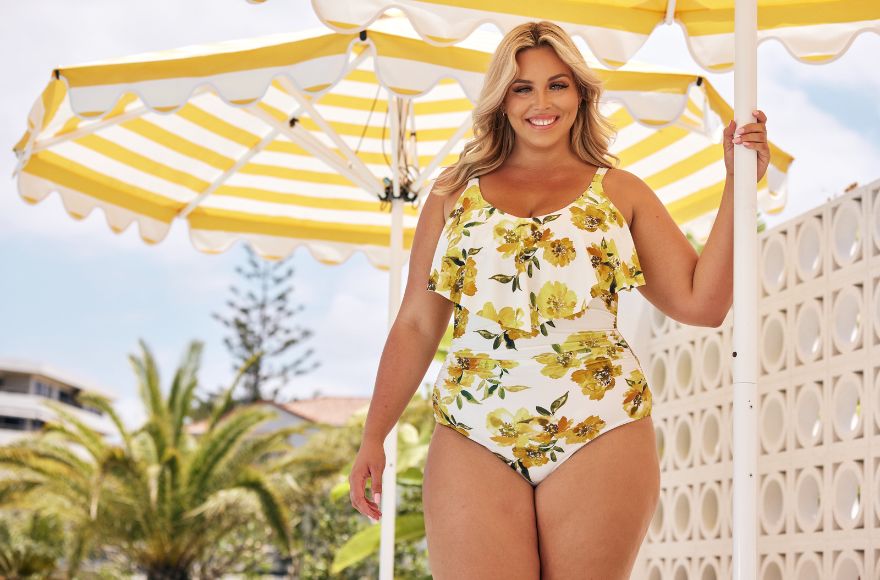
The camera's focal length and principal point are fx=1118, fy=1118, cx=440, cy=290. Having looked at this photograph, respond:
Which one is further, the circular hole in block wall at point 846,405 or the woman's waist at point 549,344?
the circular hole in block wall at point 846,405

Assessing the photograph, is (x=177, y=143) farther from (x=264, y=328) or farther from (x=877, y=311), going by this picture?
(x=264, y=328)

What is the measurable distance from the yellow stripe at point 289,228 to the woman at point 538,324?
4.24m

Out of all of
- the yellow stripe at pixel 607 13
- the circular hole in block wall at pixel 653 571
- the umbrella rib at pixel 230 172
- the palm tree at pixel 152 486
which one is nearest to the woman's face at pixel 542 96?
the yellow stripe at pixel 607 13

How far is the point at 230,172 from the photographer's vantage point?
6.45 metres

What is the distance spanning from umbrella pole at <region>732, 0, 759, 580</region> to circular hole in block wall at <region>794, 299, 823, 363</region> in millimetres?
2241

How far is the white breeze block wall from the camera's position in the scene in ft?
13.9

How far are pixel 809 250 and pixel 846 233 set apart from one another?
28 cm

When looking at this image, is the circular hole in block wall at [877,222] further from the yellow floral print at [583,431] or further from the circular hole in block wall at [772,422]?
the yellow floral print at [583,431]

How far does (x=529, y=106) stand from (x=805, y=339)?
2563 millimetres

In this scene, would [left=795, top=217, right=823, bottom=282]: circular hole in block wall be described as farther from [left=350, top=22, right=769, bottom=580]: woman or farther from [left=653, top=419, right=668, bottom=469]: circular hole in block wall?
[left=350, top=22, right=769, bottom=580]: woman

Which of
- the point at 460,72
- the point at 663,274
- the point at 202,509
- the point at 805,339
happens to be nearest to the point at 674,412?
the point at 805,339

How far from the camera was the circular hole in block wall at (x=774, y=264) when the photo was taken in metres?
4.95

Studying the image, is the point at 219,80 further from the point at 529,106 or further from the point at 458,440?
the point at 458,440
